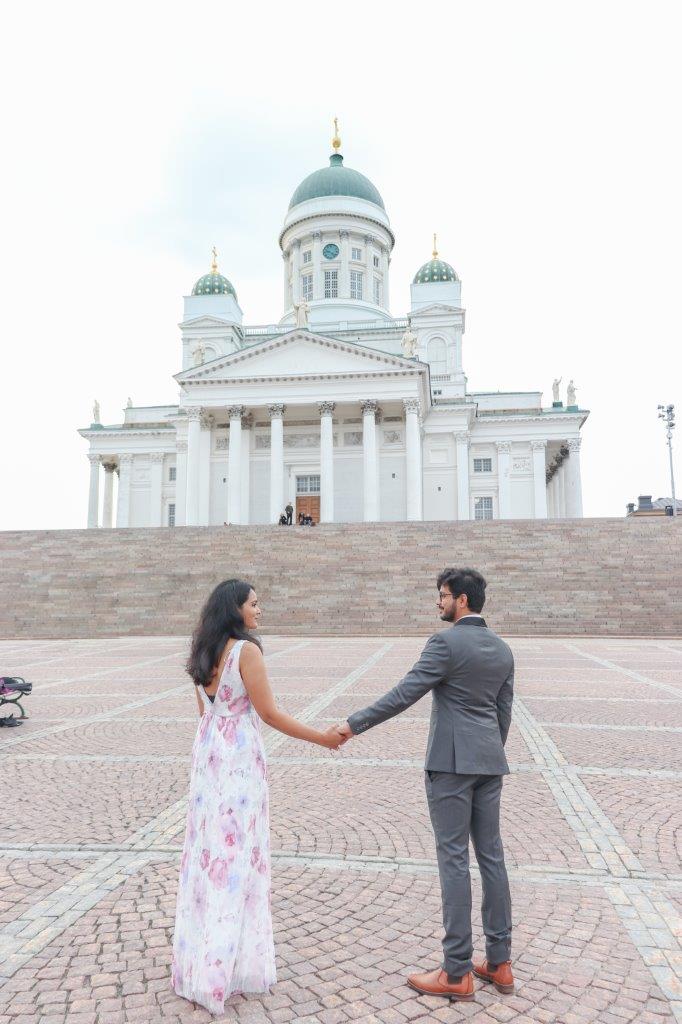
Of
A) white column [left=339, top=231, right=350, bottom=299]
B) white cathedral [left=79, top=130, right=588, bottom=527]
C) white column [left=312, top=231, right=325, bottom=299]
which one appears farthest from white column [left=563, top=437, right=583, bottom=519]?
white column [left=312, top=231, right=325, bottom=299]

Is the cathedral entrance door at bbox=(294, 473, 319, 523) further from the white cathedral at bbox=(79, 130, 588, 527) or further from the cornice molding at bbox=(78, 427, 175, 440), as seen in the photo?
the cornice molding at bbox=(78, 427, 175, 440)

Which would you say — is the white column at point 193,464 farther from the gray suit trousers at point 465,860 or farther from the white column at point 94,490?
the gray suit trousers at point 465,860

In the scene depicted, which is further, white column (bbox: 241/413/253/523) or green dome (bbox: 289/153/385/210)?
green dome (bbox: 289/153/385/210)

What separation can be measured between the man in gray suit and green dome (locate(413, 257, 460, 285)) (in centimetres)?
5484

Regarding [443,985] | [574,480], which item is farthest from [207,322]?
[443,985]

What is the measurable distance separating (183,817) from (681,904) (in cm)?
326

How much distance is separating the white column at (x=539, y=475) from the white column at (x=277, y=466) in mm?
18073

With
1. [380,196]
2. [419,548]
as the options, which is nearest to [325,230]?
[380,196]

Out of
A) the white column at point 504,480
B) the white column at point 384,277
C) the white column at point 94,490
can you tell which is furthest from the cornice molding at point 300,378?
the white column at point 384,277

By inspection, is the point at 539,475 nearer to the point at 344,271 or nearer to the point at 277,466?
the point at 277,466

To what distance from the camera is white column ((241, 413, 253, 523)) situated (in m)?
44.8

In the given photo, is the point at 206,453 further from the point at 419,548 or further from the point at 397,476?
the point at 419,548

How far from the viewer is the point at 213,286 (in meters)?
56.5

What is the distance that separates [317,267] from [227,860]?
59.4 metres
